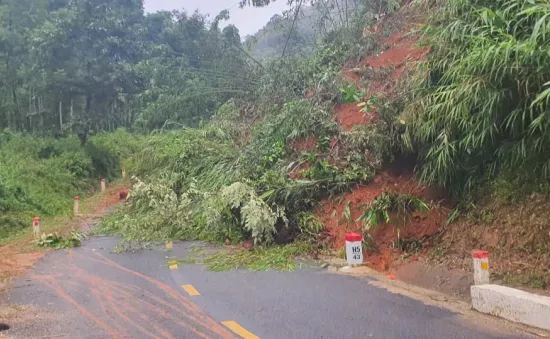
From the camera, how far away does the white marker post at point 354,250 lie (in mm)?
8625

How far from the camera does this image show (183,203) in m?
13.2

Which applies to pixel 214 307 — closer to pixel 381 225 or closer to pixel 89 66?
pixel 381 225

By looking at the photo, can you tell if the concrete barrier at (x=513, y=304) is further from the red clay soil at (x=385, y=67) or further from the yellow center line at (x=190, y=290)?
the red clay soil at (x=385, y=67)

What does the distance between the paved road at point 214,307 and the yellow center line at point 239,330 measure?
0.04 ft

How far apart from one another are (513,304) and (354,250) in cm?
325

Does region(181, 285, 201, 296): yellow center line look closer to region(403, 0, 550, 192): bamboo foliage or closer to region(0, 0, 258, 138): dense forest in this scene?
region(403, 0, 550, 192): bamboo foliage

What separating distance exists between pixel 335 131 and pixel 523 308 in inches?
306

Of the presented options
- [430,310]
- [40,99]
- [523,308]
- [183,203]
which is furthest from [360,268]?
[40,99]

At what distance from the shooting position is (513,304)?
18.5 feet

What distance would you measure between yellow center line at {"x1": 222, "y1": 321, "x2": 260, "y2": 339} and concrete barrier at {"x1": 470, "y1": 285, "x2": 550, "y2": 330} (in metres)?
2.61

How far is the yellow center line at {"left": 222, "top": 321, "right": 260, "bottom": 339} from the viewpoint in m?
5.53

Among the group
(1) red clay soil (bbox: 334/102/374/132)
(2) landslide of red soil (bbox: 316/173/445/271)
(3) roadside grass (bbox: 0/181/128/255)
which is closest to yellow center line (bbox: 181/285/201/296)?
(2) landslide of red soil (bbox: 316/173/445/271)

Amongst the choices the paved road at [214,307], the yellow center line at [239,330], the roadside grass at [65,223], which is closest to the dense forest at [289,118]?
the roadside grass at [65,223]

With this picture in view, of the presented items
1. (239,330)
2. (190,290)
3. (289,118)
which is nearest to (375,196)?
(190,290)
